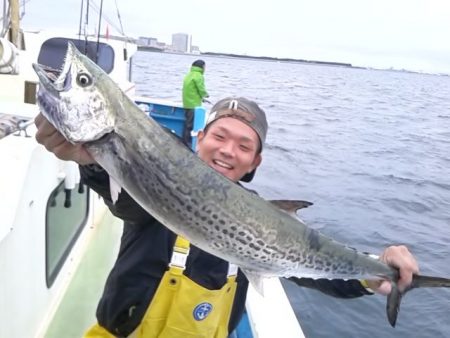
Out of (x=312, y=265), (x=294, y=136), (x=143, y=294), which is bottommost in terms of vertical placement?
(x=294, y=136)

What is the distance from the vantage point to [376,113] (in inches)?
1314

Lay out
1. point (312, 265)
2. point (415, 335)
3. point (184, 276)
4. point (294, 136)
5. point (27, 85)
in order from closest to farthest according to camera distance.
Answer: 1. point (312, 265)
2. point (184, 276)
3. point (27, 85)
4. point (415, 335)
5. point (294, 136)

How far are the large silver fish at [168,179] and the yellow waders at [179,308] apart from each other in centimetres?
44

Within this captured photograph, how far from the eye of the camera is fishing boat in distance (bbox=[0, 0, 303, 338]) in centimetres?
263

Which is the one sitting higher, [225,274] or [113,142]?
[113,142]

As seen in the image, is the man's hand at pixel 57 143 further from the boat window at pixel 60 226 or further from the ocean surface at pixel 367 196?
the ocean surface at pixel 367 196

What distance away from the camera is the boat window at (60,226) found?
3561mm

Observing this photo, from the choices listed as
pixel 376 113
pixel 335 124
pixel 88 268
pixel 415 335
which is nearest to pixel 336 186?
pixel 415 335

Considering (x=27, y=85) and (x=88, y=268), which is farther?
(x=88, y=268)

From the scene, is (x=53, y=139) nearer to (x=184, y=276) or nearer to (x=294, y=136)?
(x=184, y=276)

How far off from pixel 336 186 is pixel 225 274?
424 inches

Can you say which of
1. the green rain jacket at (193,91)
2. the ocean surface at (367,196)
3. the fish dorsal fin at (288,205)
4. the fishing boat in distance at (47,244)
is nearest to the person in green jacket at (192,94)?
the green rain jacket at (193,91)

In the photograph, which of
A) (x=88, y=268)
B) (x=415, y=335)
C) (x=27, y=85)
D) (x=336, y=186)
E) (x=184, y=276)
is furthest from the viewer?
(x=336, y=186)

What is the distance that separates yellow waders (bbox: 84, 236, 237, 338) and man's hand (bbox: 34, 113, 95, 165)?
79cm
